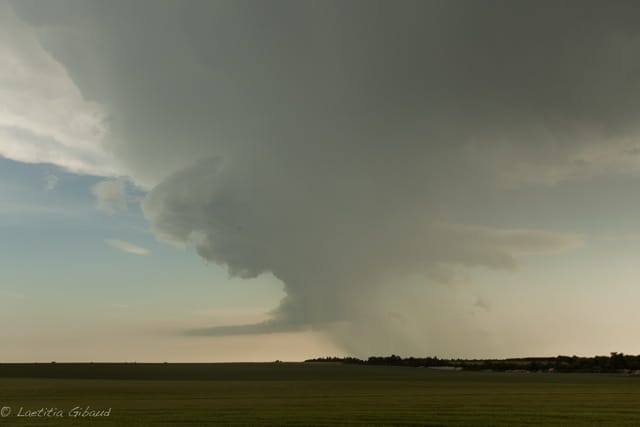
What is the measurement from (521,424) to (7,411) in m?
39.3

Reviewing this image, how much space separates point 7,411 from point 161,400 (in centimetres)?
1457

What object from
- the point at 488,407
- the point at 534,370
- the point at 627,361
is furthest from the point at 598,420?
the point at 627,361

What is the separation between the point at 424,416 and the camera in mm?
39375

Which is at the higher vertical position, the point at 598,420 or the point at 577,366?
the point at 577,366

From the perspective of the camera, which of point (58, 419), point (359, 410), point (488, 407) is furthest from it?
point (488, 407)

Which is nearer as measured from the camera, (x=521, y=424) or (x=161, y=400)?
(x=521, y=424)

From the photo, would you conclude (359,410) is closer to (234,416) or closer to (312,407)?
(312,407)

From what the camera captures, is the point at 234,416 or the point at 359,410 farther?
the point at 359,410

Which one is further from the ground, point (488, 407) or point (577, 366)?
point (577, 366)

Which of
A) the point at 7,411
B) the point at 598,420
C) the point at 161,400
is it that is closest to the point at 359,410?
the point at 598,420

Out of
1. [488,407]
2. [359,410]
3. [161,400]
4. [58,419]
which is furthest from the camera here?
[161,400]

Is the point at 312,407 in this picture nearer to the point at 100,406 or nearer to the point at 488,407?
the point at 488,407

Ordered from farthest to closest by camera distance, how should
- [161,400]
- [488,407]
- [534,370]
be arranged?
[534,370] < [161,400] < [488,407]

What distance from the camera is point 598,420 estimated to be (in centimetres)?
3769
